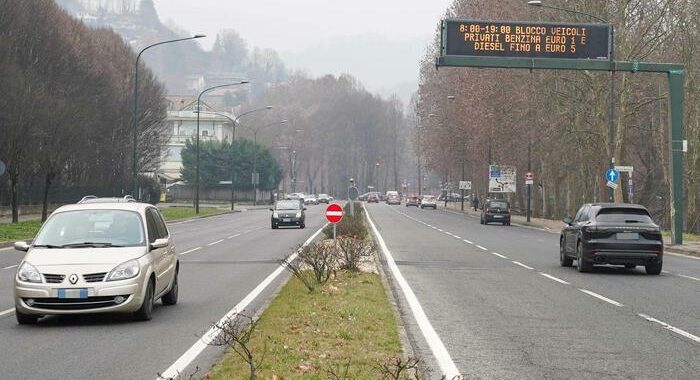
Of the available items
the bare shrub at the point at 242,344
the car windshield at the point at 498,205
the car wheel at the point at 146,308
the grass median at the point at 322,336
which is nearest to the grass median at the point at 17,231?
the grass median at the point at 322,336

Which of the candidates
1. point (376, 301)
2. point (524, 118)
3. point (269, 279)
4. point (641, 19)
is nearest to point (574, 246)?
point (269, 279)

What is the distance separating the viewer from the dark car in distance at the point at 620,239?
2220 centimetres

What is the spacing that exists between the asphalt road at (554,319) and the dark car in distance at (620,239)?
1.32ft

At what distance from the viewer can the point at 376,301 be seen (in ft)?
48.8

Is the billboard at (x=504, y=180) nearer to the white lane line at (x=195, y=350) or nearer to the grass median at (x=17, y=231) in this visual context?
the grass median at (x=17, y=231)

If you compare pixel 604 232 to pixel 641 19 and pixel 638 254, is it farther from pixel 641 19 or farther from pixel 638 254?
pixel 641 19

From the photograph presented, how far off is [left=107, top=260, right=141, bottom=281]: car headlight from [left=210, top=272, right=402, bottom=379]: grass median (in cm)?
176

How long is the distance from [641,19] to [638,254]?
3200 cm

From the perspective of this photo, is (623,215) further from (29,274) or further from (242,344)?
(242,344)

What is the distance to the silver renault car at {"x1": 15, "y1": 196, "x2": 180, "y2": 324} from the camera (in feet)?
40.9

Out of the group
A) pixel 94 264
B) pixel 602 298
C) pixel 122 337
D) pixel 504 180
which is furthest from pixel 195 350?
pixel 504 180

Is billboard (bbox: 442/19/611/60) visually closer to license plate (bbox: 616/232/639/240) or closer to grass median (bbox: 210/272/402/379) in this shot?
license plate (bbox: 616/232/639/240)

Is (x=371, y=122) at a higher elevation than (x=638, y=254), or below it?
higher

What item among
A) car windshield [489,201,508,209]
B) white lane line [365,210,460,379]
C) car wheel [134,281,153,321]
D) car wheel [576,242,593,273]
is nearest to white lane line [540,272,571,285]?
car wheel [576,242,593,273]
